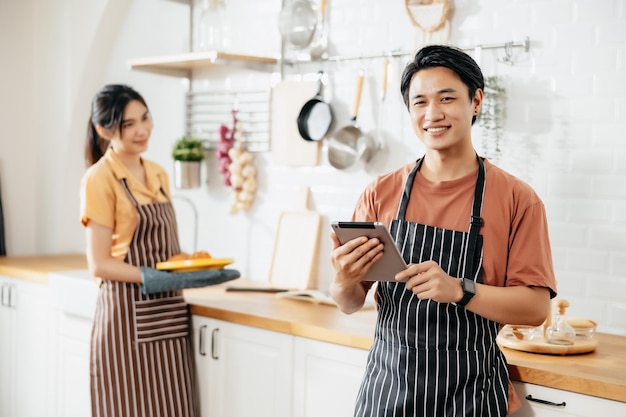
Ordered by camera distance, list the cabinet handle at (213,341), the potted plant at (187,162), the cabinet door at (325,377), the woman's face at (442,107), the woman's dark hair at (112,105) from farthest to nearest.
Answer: the potted plant at (187,162), the cabinet handle at (213,341), the woman's dark hair at (112,105), the cabinet door at (325,377), the woman's face at (442,107)

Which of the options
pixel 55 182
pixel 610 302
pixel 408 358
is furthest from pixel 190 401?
pixel 55 182

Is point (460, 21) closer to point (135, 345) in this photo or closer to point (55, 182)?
point (135, 345)

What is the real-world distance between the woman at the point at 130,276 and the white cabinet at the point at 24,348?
92cm

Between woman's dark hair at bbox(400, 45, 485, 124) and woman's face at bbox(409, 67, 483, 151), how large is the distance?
0.5 inches

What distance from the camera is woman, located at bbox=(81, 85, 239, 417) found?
10.5 feet

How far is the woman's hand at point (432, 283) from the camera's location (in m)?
2.07

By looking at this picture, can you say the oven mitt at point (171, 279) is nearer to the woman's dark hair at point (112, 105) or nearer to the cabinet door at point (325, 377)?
the cabinet door at point (325, 377)

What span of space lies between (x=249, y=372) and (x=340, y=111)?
1.25 meters

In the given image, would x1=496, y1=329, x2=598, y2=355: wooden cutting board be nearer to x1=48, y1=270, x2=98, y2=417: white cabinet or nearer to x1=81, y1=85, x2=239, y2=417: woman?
x1=81, y1=85, x2=239, y2=417: woman

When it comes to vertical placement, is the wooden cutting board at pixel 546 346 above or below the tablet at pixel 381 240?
below

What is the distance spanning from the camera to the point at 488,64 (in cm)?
323

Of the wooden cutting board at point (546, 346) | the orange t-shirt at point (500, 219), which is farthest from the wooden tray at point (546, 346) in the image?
the orange t-shirt at point (500, 219)

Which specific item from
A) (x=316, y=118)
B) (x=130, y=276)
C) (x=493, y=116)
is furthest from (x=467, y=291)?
(x=316, y=118)

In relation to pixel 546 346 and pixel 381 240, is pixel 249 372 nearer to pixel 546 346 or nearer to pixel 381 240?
pixel 546 346
